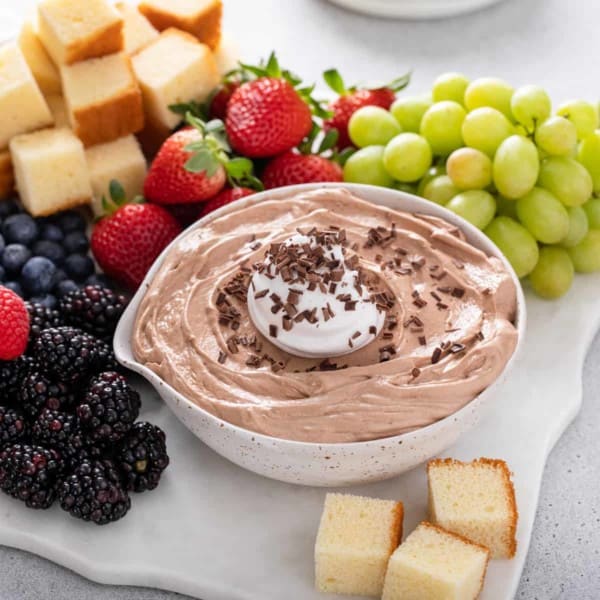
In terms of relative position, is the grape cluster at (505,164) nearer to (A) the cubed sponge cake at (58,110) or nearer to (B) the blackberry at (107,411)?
(A) the cubed sponge cake at (58,110)

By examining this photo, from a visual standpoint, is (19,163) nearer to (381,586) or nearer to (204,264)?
(204,264)

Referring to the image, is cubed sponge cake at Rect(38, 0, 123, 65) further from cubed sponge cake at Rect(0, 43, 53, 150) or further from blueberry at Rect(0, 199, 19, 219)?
blueberry at Rect(0, 199, 19, 219)

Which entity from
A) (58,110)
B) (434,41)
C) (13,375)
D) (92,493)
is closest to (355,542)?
(92,493)

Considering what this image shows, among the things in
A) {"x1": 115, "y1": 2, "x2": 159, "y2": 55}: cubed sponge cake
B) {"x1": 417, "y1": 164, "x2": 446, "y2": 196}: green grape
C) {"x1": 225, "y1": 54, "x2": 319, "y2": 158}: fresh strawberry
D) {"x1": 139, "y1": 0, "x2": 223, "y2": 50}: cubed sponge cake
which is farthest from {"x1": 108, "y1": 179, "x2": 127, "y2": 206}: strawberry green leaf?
{"x1": 417, "y1": 164, "x2": 446, "y2": 196}: green grape

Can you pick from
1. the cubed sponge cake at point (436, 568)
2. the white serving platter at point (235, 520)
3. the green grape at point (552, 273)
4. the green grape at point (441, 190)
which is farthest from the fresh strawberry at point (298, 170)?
the cubed sponge cake at point (436, 568)

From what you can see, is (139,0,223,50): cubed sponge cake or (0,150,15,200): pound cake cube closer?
(0,150,15,200): pound cake cube

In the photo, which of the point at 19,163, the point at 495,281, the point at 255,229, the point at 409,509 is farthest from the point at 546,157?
the point at 19,163
